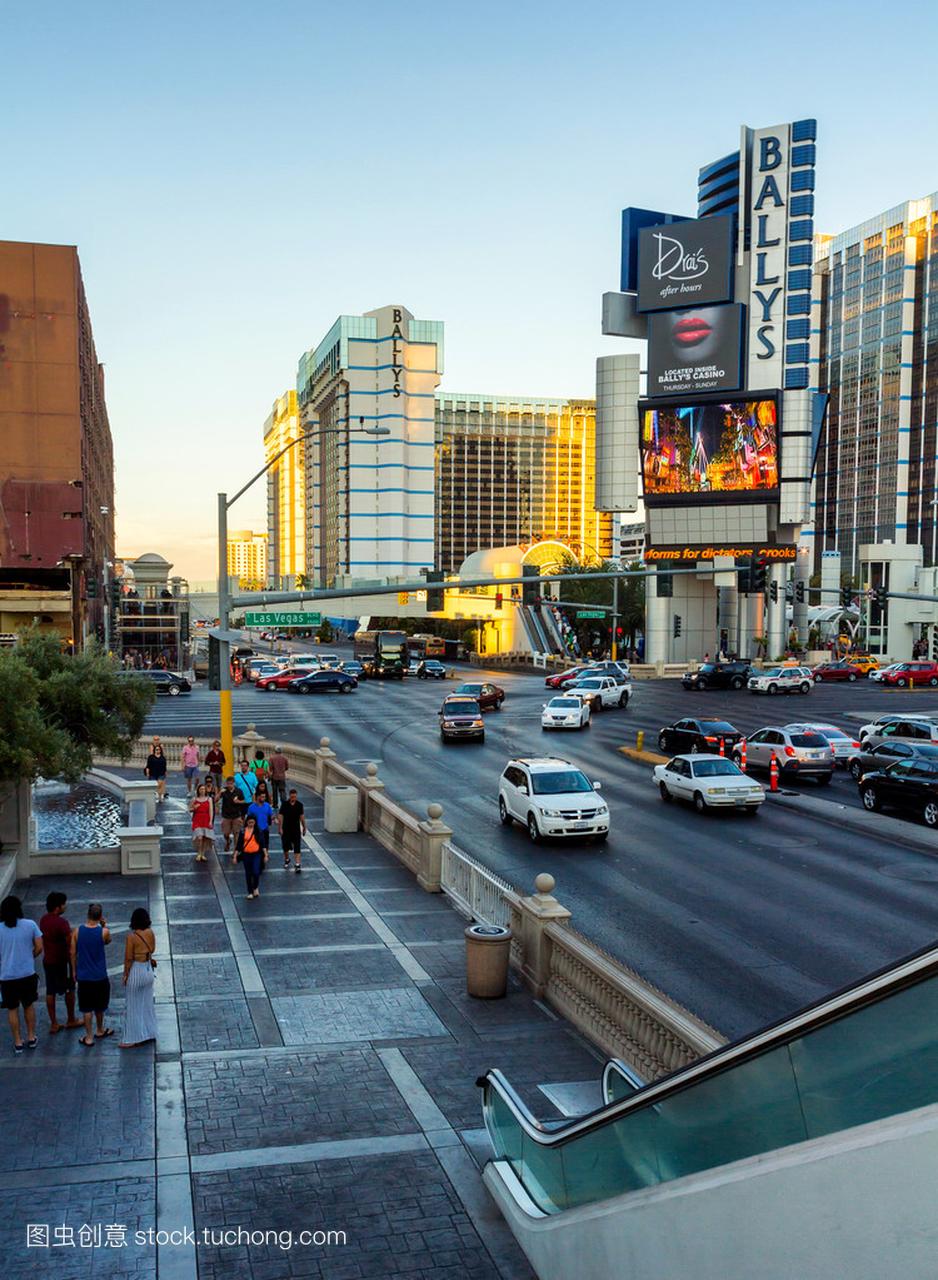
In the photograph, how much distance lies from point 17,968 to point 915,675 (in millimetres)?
61020

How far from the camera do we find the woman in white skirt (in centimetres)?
1088

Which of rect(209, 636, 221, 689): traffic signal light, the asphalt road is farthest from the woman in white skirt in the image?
rect(209, 636, 221, 689): traffic signal light

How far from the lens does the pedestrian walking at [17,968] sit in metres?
10.7

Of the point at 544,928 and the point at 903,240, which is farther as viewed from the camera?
the point at 903,240

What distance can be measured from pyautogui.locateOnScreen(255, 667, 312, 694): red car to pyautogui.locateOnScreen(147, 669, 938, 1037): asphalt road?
2474 cm

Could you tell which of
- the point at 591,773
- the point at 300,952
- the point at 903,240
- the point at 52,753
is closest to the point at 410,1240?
the point at 300,952

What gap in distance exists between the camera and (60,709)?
20359mm

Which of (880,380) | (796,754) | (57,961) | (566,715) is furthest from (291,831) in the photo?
(880,380)

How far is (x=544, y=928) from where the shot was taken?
504 inches

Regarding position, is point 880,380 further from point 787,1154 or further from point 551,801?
point 787,1154

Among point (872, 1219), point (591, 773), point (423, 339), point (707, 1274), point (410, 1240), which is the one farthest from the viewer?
point (423, 339)

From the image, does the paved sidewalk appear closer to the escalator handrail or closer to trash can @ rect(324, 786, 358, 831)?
the escalator handrail

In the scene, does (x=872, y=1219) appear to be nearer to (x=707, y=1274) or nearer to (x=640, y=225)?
(x=707, y=1274)

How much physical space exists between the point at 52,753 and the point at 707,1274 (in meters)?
14.5
